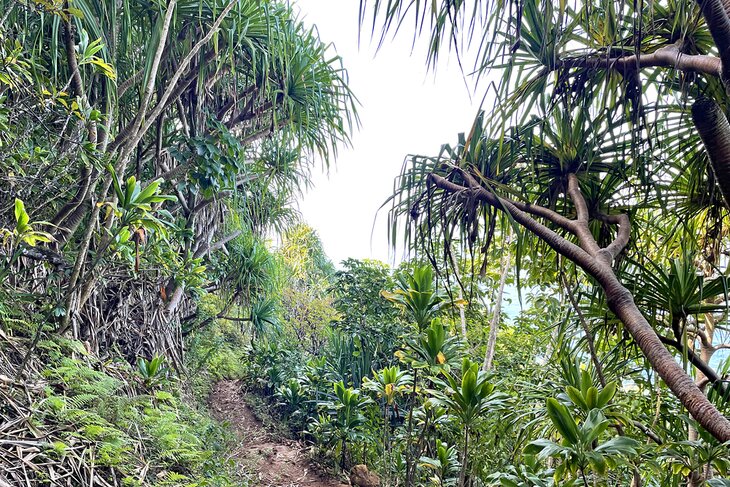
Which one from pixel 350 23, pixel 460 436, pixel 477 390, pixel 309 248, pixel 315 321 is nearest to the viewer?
pixel 350 23

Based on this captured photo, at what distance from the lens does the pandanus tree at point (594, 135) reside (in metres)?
0.96

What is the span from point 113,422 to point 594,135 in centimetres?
232

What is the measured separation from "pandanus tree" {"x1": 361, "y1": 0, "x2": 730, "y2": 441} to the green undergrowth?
1.48m

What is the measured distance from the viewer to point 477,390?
1.82 metres

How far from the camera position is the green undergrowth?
1.50m

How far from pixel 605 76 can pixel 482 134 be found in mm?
424

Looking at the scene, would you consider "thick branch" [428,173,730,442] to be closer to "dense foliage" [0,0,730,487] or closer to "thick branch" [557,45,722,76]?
"dense foliage" [0,0,730,487]

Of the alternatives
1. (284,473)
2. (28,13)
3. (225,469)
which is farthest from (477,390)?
(28,13)

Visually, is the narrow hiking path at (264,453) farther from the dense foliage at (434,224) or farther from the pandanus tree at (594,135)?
the pandanus tree at (594,135)

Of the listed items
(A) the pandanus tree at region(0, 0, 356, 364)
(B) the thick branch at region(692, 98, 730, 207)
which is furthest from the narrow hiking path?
(B) the thick branch at region(692, 98, 730, 207)

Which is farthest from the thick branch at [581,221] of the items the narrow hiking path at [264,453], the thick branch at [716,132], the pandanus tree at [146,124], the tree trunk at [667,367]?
the narrow hiking path at [264,453]

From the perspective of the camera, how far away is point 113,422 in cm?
182

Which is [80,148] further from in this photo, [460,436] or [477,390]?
[460,436]

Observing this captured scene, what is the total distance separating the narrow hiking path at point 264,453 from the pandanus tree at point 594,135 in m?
2.57
